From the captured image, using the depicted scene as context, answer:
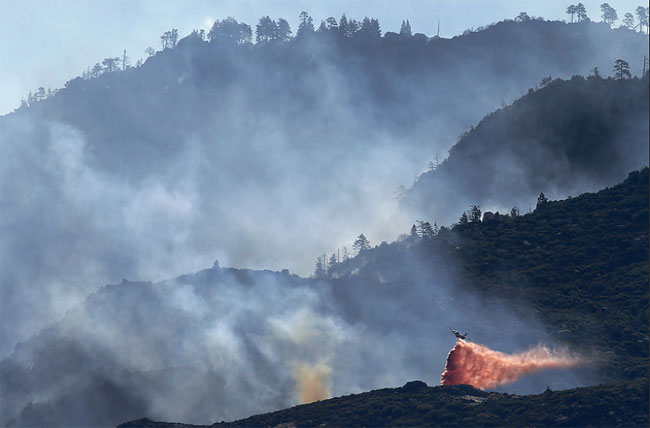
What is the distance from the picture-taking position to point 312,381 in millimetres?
175875

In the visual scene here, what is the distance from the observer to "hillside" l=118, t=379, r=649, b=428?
352 feet

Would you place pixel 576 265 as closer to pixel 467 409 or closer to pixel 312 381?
pixel 312 381

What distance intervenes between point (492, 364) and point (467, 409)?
24255 millimetres

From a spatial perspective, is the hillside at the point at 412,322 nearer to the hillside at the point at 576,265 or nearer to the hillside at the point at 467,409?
the hillside at the point at 576,265

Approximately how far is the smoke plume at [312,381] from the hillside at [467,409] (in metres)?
38.8

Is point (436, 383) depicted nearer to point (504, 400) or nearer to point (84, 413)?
point (504, 400)

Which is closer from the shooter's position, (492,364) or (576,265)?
(492,364)

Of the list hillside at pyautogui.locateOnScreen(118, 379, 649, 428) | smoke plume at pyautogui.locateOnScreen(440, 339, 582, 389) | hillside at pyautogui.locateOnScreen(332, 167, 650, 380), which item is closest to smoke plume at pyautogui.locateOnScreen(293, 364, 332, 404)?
hillside at pyautogui.locateOnScreen(332, 167, 650, 380)

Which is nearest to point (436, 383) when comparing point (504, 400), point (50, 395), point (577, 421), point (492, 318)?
point (492, 318)

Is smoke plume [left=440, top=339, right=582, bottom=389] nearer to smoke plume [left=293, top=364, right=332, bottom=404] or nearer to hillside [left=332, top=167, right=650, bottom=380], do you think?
hillside [left=332, top=167, right=650, bottom=380]

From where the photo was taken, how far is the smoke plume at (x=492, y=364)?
135625mm

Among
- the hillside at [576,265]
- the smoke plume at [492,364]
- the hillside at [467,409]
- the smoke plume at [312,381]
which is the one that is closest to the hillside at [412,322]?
the hillside at [576,265]

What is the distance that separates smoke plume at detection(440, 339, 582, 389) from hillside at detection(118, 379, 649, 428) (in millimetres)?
7600

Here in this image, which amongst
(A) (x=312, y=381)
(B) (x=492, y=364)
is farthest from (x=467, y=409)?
(A) (x=312, y=381)
